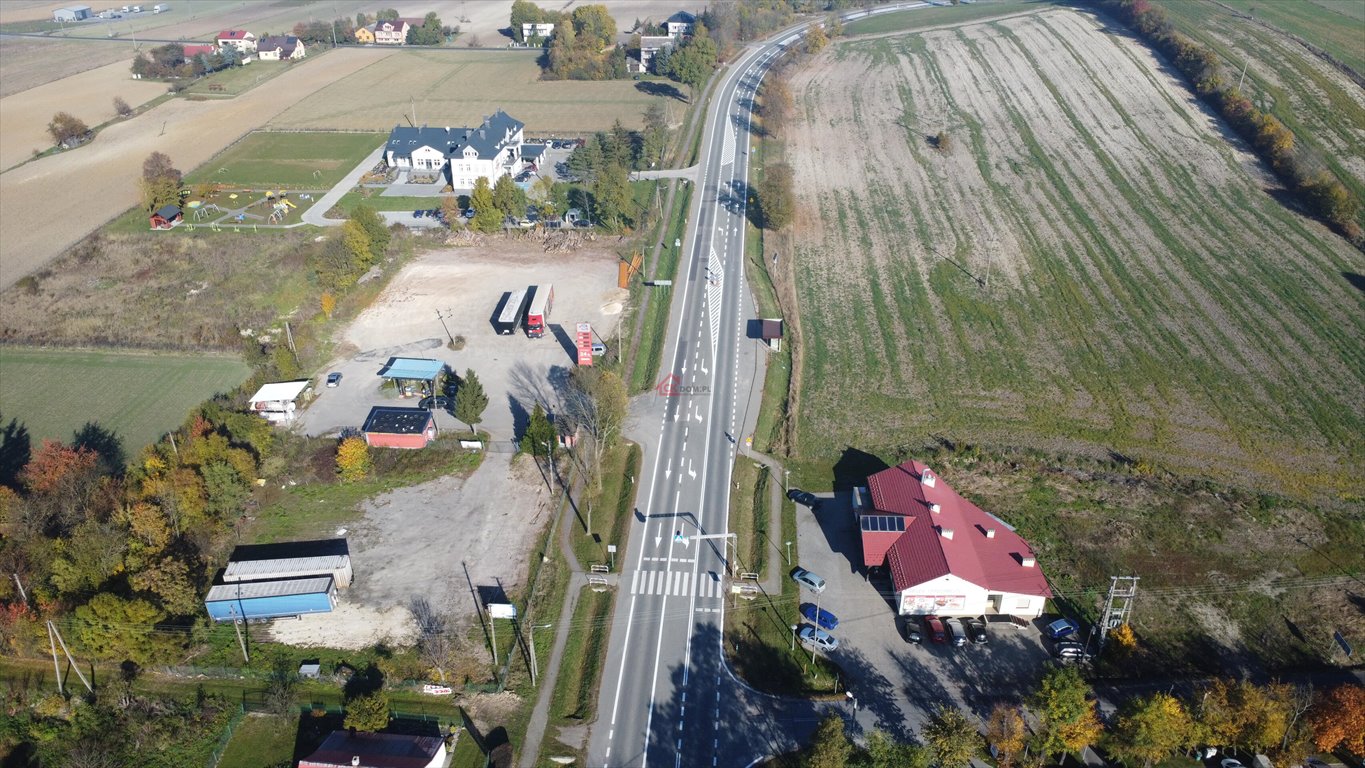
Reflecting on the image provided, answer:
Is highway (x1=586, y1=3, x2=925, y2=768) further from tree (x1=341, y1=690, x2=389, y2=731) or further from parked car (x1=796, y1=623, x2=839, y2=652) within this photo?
tree (x1=341, y1=690, x2=389, y2=731)

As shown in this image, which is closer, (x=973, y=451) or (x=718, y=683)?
(x=718, y=683)

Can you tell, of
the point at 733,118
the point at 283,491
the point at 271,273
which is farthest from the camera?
the point at 733,118

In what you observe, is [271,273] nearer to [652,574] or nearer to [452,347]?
[452,347]

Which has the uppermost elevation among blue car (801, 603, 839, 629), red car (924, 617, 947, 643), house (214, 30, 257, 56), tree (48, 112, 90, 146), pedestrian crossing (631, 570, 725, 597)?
house (214, 30, 257, 56)

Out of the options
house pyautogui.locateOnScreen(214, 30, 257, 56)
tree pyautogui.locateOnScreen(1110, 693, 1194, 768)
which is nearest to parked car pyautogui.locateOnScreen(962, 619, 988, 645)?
tree pyautogui.locateOnScreen(1110, 693, 1194, 768)

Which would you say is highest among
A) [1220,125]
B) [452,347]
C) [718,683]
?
[1220,125]

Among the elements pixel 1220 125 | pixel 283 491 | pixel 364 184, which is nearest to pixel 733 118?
pixel 364 184

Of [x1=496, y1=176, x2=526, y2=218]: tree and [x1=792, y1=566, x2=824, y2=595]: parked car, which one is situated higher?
[x1=496, y1=176, x2=526, y2=218]: tree

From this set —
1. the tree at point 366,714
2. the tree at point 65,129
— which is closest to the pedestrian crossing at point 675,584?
the tree at point 366,714
